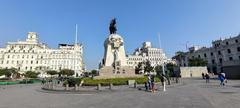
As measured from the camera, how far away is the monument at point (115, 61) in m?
38.9

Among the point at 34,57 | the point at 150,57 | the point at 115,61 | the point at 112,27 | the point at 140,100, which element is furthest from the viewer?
the point at 150,57

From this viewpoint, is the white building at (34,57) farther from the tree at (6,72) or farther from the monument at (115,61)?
the monument at (115,61)

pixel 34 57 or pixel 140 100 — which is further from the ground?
pixel 34 57

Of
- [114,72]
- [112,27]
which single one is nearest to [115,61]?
[114,72]

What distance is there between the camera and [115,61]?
131 feet

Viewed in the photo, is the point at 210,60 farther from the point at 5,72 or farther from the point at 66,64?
the point at 5,72

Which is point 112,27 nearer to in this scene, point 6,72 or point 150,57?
point 6,72

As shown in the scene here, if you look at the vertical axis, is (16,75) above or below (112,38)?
below

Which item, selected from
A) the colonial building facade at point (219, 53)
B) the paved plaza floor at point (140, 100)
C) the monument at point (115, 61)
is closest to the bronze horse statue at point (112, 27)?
the monument at point (115, 61)

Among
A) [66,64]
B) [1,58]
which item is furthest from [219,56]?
[1,58]

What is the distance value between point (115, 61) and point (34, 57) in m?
99.5

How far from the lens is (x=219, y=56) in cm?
8275

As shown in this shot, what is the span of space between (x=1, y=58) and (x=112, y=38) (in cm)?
10837

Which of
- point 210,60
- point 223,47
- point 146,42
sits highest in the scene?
point 146,42
